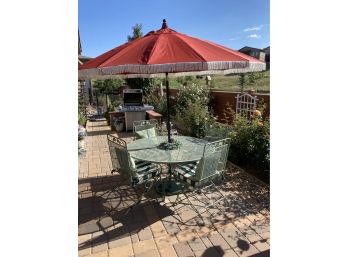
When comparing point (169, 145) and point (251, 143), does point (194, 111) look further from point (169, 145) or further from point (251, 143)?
point (169, 145)

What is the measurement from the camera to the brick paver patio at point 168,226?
2432 mm

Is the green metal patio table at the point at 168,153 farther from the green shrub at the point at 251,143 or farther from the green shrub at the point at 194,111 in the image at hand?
the green shrub at the point at 194,111

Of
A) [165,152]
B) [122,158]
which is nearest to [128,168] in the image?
[122,158]

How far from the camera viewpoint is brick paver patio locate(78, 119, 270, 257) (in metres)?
2.43

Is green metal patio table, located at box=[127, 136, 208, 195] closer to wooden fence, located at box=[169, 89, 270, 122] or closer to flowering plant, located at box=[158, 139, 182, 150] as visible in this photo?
flowering plant, located at box=[158, 139, 182, 150]

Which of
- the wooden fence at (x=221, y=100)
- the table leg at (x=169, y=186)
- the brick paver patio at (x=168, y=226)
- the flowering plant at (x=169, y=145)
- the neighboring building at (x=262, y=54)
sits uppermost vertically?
the neighboring building at (x=262, y=54)

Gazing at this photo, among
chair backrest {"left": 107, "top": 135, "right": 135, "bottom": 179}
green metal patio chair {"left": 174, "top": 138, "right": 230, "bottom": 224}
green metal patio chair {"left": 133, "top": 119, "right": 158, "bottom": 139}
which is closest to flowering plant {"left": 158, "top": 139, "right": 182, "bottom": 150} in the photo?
green metal patio chair {"left": 174, "top": 138, "right": 230, "bottom": 224}

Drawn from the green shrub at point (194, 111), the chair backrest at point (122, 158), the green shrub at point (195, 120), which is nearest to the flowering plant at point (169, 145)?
the chair backrest at point (122, 158)

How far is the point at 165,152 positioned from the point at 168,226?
0.87 meters

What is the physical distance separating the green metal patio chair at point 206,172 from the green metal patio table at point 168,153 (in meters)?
0.16
